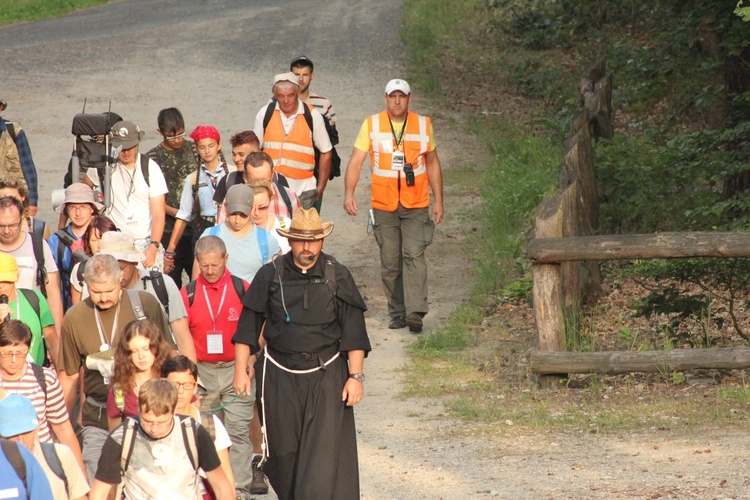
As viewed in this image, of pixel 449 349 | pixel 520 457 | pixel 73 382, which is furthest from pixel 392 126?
pixel 73 382

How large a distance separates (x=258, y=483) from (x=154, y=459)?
2.28 m

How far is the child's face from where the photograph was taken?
925 centimetres

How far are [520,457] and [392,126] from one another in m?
3.72

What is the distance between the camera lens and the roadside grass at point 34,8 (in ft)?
98.2

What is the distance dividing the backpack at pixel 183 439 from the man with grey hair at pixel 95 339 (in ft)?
3.39

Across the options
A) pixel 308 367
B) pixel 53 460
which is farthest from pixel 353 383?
pixel 53 460

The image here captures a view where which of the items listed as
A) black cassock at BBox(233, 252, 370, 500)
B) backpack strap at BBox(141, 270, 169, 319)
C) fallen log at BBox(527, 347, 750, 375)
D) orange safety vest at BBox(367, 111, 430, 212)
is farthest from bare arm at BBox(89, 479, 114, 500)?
orange safety vest at BBox(367, 111, 430, 212)

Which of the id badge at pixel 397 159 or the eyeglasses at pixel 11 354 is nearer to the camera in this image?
the eyeglasses at pixel 11 354

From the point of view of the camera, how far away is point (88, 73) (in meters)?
23.6

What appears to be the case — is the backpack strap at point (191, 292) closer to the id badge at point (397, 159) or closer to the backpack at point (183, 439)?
the backpack at point (183, 439)

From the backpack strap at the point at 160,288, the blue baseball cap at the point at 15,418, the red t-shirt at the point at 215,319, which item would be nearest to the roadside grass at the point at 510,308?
the red t-shirt at the point at 215,319

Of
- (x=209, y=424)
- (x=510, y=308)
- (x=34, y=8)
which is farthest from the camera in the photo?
(x=34, y=8)

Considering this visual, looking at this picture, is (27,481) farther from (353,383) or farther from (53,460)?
(353,383)

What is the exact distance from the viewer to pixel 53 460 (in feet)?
16.9
